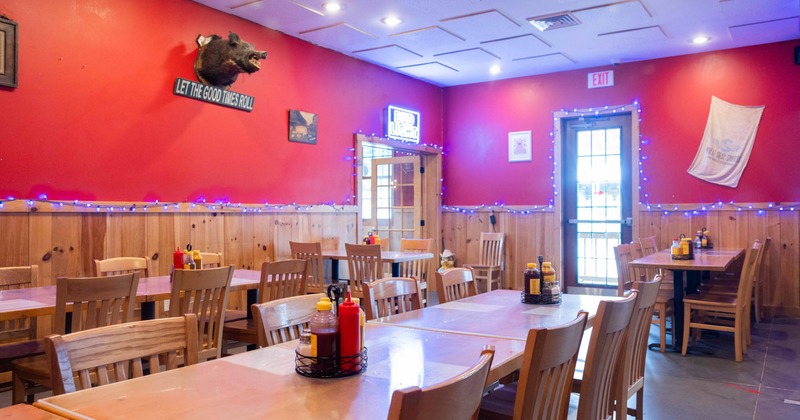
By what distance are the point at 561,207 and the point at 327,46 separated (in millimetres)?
3638

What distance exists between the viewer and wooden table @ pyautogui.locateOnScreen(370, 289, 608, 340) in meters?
2.30

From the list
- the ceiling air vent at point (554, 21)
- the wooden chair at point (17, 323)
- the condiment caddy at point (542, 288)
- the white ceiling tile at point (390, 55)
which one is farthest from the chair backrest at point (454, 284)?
the white ceiling tile at point (390, 55)

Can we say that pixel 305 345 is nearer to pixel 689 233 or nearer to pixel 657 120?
pixel 689 233

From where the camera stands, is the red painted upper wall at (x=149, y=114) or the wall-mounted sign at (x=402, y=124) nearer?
the red painted upper wall at (x=149, y=114)

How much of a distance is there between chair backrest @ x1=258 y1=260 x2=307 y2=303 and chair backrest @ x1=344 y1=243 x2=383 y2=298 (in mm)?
1331

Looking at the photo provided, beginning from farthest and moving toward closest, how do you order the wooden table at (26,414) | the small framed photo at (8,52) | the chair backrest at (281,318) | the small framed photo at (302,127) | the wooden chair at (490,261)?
the wooden chair at (490,261) → the small framed photo at (302,127) → the small framed photo at (8,52) → the chair backrest at (281,318) → the wooden table at (26,414)

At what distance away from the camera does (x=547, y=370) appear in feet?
4.95

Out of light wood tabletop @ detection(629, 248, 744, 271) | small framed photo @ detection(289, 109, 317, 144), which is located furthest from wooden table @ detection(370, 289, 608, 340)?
small framed photo @ detection(289, 109, 317, 144)

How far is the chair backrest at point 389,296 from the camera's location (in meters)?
2.57

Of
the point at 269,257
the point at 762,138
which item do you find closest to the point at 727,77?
the point at 762,138

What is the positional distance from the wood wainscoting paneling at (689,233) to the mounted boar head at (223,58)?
4263 mm

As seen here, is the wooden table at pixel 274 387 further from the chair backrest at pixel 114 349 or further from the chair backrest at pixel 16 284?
the chair backrest at pixel 16 284

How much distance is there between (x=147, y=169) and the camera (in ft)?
15.6

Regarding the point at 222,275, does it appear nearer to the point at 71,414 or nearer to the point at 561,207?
the point at 71,414
